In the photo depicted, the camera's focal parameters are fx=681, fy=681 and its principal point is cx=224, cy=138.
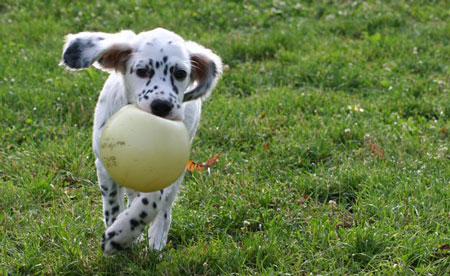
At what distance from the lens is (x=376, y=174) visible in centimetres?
482

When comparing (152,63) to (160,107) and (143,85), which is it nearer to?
(143,85)

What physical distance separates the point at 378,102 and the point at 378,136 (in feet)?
2.98

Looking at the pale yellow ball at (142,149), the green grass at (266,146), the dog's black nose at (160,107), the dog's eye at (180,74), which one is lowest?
the green grass at (266,146)

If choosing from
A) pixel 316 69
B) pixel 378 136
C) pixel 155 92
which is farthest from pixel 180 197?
pixel 316 69

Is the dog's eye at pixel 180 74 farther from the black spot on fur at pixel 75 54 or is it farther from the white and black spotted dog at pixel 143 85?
the black spot on fur at pixel 75 54

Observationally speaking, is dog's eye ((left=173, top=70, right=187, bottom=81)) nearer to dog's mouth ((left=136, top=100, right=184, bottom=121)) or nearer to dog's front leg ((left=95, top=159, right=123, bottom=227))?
dog's mouth ((left=136, top=100, right=184, bottom=121))

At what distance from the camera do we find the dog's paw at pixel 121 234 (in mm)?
3668

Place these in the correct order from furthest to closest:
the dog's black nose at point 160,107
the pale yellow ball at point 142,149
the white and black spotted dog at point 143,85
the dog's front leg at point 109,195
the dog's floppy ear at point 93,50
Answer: the dog's front leg at point 109,195, the dog's floppy ear at point 93,50, the white and black spotted dog at point 143,85, the dog's black nose at point 160,107, the pale yellow ball at point 142,149

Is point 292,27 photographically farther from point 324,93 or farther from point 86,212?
point 86,212

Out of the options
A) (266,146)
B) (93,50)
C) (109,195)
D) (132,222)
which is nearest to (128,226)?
(132,222)

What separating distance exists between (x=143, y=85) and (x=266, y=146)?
79.5 inches

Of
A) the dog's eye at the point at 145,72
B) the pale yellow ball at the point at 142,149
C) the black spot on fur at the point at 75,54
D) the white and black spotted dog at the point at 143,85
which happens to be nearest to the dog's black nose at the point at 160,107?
the white and black spotted dog at the point at 143,85

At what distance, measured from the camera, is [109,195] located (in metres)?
4.02

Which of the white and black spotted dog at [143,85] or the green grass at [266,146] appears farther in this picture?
the green grass at [266,146]
